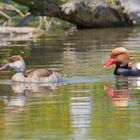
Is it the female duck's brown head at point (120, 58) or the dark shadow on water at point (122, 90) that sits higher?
the female duck's brown head at point (120, 58)

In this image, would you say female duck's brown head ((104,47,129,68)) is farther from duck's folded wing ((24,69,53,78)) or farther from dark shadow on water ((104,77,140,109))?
duck's folded wing ((24,69,53,78))

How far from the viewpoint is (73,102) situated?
12.0 metres

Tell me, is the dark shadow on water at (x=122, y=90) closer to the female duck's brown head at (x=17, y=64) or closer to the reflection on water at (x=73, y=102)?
the reflection on water at (x=73, y=102)

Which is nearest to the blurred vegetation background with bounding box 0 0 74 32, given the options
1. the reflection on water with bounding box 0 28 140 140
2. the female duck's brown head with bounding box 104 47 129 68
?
the reflection on water with bounding box 0 28 140 140

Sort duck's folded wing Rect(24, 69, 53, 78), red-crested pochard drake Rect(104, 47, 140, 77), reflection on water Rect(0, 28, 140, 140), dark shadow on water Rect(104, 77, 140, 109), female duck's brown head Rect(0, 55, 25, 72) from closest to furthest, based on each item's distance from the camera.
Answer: reflection on water Rect(0, 28, 140, 140) < dark shadow on water Rect(104, 77, 140, 109) < duck's folded wing Rect(24, 69, 53, 78) < female duck's brown head Rect(0, 55, 25, 72) < red-crested pochard drake Rect(104, 47, 140, 77)

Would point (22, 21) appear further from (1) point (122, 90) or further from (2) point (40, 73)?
(1) point (122, 90)

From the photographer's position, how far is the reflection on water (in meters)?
9.38

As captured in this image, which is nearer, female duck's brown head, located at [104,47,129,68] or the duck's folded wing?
the duck's folded wing

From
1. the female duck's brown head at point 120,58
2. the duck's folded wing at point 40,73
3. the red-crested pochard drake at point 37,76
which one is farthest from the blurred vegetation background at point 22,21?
the duck's folded wing at point 40,73

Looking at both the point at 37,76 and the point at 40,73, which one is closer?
the point at 40,73

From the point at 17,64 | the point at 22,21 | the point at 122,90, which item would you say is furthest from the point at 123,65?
the point at 22,21

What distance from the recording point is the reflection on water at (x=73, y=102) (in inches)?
369

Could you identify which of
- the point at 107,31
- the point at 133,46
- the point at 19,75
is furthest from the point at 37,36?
the point at 19,75

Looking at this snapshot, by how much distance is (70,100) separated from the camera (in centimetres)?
1231
